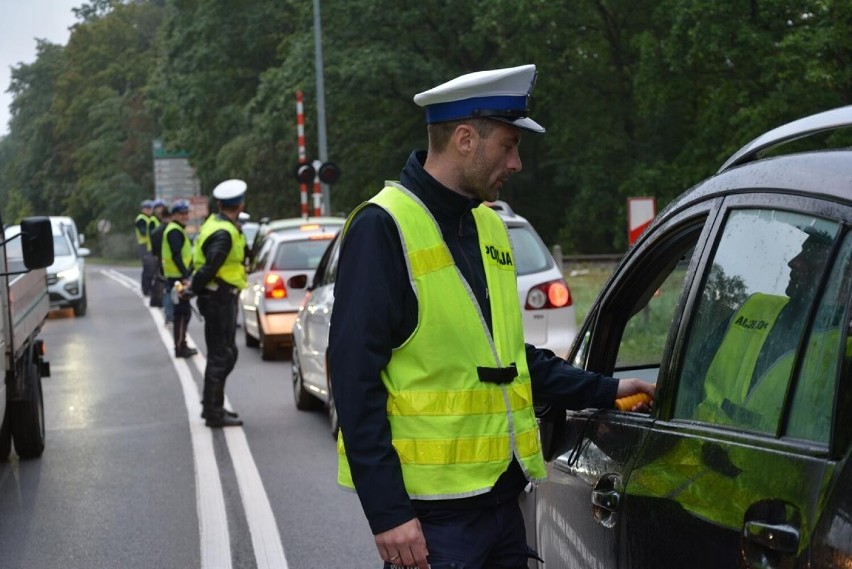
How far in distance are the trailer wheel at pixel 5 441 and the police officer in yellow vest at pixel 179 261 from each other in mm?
5615

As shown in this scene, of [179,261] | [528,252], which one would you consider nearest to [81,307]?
[179,261]

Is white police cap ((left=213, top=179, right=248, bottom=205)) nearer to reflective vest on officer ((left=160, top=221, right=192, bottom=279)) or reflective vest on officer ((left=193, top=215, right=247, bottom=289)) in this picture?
reflective vest on officer ((left=193, top=215, right=247, bottom=289))

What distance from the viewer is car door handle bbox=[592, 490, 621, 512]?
3.22 meters

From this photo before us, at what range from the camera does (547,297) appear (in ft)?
36.8

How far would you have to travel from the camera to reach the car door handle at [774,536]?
92.1 inches

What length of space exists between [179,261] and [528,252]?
590 centimetres

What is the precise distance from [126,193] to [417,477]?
8379 cm

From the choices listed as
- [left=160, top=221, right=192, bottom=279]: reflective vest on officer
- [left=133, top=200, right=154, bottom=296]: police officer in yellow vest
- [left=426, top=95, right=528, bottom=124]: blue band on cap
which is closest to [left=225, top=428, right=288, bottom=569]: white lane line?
[left=426, top=95, right=528, bottom=124]: blue band on cap

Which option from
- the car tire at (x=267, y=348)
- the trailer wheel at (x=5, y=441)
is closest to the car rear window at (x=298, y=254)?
the car tire at (x=267, y=348)

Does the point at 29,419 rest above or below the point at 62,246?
above

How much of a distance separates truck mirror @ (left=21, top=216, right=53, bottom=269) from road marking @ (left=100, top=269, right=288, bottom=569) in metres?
1.59

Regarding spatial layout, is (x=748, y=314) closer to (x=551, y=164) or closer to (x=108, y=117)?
(x=551, y=164)

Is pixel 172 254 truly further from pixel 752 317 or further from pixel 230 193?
pixel 752 317

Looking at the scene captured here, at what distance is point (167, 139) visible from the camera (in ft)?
196
